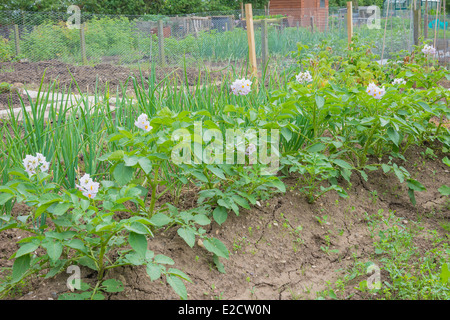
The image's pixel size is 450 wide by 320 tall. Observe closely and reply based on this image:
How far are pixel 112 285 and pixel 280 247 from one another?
0.84 metres

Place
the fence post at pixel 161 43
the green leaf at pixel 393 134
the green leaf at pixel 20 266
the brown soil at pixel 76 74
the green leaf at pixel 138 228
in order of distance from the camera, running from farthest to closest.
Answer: the fence post at pixel 161 43 < the brown soil at pixel 76 74 < the green leaf at pixel 393 134 < the green leaf at pixel 20 266 < the green leaf at pixel 138 228

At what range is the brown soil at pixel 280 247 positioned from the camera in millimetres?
1716

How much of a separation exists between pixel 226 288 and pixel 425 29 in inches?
312

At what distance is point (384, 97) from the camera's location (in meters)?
2.52

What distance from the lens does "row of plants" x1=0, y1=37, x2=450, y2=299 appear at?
1.52m

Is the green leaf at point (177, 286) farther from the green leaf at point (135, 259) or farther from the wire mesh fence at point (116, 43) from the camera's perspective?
the wire mesh fence at point (116, 43)

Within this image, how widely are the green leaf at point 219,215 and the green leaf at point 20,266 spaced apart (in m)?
0.78

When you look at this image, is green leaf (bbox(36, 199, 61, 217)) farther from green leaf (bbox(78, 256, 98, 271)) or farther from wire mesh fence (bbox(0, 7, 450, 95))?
wire mesh fence (bbox(0, 7, 450, 95))

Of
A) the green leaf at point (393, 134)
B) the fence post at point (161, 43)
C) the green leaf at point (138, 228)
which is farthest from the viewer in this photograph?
the fence post at point (161, 43)

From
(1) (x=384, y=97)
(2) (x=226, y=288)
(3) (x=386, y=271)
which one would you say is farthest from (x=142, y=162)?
(1) (x=384, y=97)

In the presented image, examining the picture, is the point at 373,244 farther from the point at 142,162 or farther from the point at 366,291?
the point at 142,162

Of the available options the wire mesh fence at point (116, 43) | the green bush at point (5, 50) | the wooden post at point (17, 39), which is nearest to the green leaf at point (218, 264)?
the wire mesh fence at point (116, 43)

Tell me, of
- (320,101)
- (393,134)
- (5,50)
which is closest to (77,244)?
(320,101)

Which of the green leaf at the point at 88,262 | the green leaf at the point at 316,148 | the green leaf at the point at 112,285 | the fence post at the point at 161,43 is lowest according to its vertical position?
the green leaf at the point at 112,285
